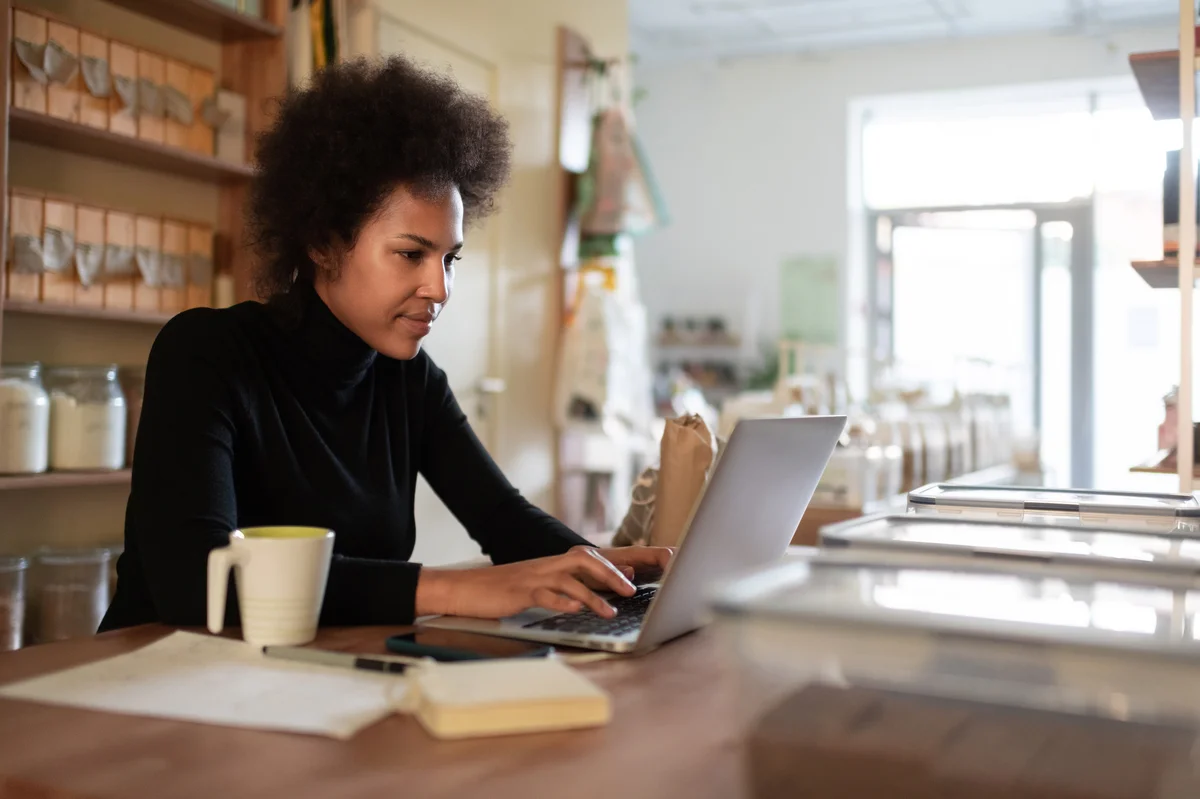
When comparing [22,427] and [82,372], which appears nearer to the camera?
[22,427]

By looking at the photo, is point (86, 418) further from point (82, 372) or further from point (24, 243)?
point (24, 243)

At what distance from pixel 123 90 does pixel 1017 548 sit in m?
2.42

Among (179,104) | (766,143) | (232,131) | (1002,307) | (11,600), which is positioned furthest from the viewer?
(766,143)

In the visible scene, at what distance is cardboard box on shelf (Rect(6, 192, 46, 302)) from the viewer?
2332mm

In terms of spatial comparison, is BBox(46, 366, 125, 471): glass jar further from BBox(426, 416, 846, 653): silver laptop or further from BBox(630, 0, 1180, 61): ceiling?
BBox(630, 0, 1180, 61): ceiling

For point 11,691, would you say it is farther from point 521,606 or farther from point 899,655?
point 899,655

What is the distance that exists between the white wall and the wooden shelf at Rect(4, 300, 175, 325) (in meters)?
4.76

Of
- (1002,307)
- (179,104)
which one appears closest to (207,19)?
(179,104)

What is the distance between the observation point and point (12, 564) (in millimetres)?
2262

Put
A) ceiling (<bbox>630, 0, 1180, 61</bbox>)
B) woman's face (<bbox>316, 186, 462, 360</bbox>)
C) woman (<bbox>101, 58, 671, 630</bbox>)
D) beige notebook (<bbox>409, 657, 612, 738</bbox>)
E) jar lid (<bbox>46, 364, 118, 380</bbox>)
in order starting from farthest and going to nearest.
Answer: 1. ceiling (<bbox>630, 0, 1180, 61</bbox>)
2. jar lid (<bbox>46, 364, 118, 380</bbox>)
3. woman's face (<bbox>316, 186, 462, 360</bbox>)
4. woman (<bbox>101, 58, 671, 630</bbox>)
5. beige notebook (<bbox>409, 657, 612, 738</bbox>)

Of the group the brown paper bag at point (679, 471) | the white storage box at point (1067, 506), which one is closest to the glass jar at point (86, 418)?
the brown paper bag at point (679, 471)

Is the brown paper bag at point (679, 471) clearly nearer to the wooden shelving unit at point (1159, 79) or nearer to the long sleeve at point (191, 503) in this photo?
the long sleeve at point (191, 503)

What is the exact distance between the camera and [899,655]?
0.48m

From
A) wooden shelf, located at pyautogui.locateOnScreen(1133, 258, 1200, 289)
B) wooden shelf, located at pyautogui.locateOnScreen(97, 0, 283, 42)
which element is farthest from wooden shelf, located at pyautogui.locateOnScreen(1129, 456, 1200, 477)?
wooden shelf, located at pyautogui.locateOnScreen(97, 0, 283, 42)
